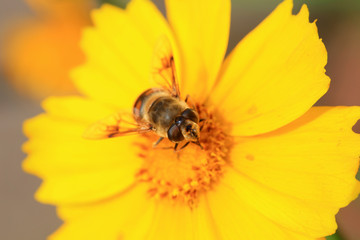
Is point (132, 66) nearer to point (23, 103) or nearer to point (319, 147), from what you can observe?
point (319, 147)

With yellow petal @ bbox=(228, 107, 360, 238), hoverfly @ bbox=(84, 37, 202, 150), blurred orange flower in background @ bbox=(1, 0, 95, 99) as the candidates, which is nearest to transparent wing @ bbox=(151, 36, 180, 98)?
hoverfly @ bbox=(84, 37, 202, 150)

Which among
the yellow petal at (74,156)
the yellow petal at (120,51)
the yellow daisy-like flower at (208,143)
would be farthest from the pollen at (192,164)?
the yellow petal at (120,51)

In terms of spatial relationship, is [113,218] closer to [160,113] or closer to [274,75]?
[160,113]

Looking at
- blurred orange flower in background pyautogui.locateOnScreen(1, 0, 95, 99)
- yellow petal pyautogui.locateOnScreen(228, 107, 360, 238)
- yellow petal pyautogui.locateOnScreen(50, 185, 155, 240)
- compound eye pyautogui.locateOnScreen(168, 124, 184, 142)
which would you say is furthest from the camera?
blurred orange flower in background pyautogui.locateOnScreen(1, 0, 95, 99)

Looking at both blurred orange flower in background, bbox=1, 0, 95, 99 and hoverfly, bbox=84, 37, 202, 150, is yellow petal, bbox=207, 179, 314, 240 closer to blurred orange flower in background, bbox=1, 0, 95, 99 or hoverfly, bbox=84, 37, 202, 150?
hoverfly, bbox=84, 37, 202, 150

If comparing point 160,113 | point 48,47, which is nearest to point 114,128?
point 160,113

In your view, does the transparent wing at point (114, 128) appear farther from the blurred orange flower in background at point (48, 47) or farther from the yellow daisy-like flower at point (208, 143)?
the blurred orange flower in background at point (48, 47)
